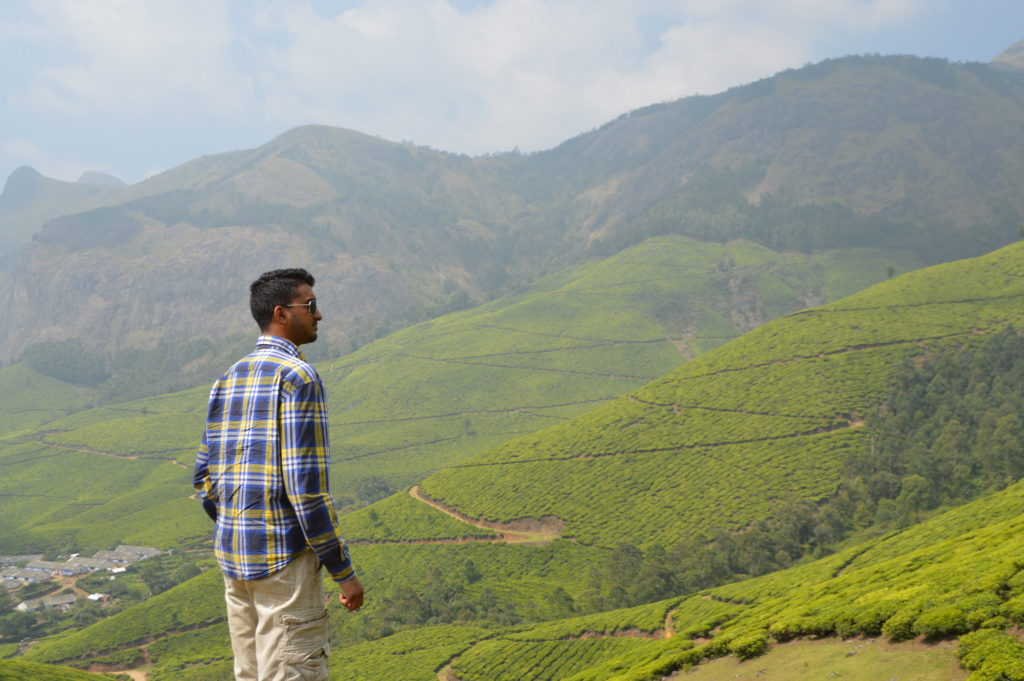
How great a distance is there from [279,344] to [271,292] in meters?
0.57

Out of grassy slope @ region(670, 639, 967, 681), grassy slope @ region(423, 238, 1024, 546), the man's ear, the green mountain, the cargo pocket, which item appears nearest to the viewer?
the cargo pocket

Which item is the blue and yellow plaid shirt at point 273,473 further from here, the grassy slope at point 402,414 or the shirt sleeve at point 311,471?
the grassy slope at point 402,414

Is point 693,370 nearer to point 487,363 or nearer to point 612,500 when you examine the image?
point 612,500

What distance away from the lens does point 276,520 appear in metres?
6.72

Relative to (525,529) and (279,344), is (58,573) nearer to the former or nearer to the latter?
(525,529)

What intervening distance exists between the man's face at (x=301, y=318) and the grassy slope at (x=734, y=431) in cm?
6525

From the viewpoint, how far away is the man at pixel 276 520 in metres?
6.61

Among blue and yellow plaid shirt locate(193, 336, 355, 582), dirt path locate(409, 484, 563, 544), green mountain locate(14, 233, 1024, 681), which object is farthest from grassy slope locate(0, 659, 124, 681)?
blue and yellow plaid shirt locate(193, 336, 355, 582)

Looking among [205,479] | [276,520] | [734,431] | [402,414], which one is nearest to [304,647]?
[276,520]

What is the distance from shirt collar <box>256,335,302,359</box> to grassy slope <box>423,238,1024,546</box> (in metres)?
65.5

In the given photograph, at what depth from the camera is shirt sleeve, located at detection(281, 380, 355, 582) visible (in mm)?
6586

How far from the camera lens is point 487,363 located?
565 ft

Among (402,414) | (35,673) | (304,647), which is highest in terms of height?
(304,647)

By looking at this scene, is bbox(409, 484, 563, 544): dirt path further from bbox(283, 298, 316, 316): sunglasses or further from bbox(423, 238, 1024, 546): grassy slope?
bbox(283, 298, 316, 316): sunglasses
